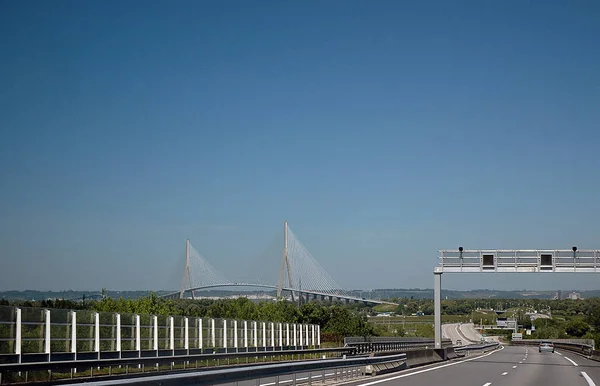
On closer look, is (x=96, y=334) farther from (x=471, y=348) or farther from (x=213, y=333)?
(x=471, y=348)

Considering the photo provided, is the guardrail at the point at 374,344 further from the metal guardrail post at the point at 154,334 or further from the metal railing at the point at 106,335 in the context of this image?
the metal guardrail post at the point at 154,334

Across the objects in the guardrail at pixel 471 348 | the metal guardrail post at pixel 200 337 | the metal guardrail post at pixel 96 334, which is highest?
the metal guardrail post at pixel 96 334

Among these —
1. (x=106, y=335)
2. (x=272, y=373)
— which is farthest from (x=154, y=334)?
(x=272, y=373)

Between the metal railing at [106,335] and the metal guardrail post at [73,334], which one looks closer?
the metal railing at [106,335]

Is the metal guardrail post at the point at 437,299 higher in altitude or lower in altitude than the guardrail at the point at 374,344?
higher

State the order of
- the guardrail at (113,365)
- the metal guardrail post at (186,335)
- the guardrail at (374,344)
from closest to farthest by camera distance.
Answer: the guardrail at (113,365)
the metal guardrail post at (186,335)
the guardrail at (374,344)

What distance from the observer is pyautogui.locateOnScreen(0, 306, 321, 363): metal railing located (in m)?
23.5

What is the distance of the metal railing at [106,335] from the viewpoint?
23547 mm

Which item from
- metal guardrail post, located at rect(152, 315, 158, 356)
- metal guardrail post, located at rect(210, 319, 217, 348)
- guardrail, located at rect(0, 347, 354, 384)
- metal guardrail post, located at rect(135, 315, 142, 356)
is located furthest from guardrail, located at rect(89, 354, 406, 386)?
metal guardrail post, located at rect(210, 319, 217, 348)

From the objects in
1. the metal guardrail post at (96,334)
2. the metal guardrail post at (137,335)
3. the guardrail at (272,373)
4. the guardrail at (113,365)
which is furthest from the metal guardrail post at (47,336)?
the guardrail at (272,373)

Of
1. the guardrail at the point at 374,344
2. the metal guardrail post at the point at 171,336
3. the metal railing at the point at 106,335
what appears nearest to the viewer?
the metal railing at the point at 106,335

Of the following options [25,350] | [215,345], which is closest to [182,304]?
[215,345]

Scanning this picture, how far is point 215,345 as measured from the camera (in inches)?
1618

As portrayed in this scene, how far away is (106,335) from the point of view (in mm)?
28969
